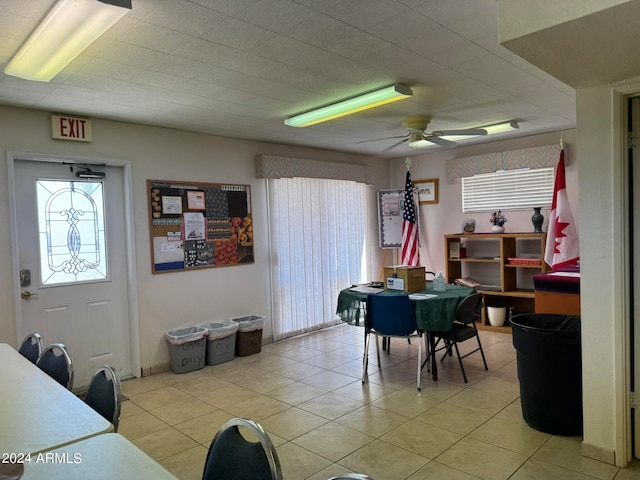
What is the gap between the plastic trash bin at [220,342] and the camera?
15.6ft

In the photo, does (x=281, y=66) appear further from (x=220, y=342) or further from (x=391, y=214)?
(x=391, y=214)

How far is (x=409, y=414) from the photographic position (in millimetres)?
3408

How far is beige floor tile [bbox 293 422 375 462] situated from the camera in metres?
2.89

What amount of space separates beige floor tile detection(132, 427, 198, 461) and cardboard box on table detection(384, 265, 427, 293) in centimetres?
229

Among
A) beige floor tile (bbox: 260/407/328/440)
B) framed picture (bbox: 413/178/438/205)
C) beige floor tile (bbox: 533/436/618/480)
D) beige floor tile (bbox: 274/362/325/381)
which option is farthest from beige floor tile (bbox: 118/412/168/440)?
framed picture (bbox: 413/178/438/205)

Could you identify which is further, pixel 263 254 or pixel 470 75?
pixel 263 254

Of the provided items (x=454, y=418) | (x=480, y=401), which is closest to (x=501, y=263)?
(x=480, y=401)

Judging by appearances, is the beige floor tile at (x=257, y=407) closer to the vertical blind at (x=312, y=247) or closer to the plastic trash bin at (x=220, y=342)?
the plastic trash bin at (x=220, y=342)

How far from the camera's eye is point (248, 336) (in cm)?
509

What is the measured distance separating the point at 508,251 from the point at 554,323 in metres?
2.76

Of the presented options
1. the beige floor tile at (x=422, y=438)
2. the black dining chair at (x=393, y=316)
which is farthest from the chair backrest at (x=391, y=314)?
the beige floor tile at (x=422, y=438)

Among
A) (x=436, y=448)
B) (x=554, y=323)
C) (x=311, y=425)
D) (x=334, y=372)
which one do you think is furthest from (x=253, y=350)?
(x=554, y=323)

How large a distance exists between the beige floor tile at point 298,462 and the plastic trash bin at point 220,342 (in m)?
1.99

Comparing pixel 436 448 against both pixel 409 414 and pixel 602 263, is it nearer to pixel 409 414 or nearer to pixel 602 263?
pixel 409 414
